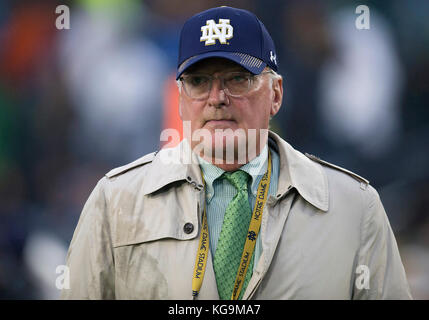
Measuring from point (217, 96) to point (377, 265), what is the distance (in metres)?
1.03

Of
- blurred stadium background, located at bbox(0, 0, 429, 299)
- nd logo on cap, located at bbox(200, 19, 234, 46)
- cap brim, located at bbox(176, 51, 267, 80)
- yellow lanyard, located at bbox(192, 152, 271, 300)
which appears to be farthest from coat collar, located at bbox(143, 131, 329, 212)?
blurred stadium background, located at bbox(0, 0, 429, 299)

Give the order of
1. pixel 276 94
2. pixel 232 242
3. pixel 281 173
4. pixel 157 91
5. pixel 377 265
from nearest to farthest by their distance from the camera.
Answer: pixel 232 242
pixel 377 265
pixel 281 173
pixel 276 94
pixel 157 91

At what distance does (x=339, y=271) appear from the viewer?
2119mm

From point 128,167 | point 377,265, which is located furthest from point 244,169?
point 377,265

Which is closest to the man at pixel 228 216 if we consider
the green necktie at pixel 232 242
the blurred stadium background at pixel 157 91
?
the green necktie at pixel 232 242

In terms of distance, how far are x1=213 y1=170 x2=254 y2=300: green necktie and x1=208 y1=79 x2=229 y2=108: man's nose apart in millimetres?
349

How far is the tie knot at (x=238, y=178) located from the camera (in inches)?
86.9

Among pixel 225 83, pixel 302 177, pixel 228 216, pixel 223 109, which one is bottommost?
pixel 228 216

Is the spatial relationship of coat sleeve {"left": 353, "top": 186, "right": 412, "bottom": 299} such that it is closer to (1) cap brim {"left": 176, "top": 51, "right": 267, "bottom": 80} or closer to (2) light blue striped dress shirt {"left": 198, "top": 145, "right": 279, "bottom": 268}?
(2) light blue striped dress shirt {"left": 198, "top": 145, "right": 279, "bottom": 268}

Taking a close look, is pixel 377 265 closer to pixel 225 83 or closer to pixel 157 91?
pixel 225 83

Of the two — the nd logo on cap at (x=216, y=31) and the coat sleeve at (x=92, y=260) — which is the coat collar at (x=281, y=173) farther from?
the nd logo on cap at (x=216, y=31)

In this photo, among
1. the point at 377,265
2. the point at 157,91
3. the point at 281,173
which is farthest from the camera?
the point at 157,91

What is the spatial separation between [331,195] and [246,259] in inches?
20.8

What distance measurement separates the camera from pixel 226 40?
2219 millimetres
